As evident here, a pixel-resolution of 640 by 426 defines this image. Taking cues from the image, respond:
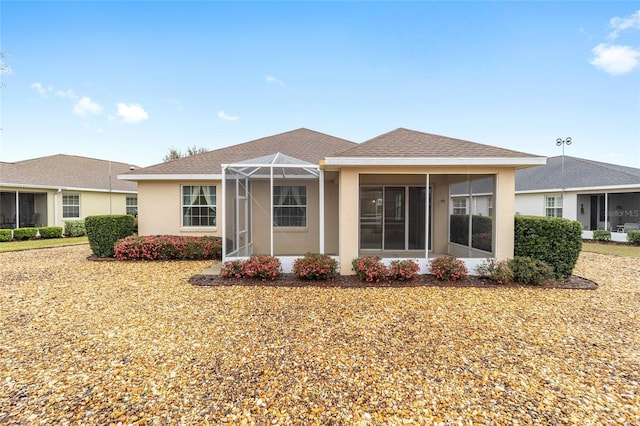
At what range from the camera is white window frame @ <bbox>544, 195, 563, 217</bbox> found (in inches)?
648

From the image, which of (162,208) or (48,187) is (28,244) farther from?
(162,208)

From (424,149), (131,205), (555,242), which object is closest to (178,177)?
(424,149)

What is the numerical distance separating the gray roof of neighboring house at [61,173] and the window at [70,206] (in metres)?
0.72

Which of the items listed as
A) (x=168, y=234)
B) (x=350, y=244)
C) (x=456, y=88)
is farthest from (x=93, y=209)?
(x=456, y=88)

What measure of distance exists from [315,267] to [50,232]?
1656 cm

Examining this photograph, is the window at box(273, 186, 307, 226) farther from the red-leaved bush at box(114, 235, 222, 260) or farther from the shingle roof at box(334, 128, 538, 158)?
the shingle roof at box(334, 128, 538, 158)

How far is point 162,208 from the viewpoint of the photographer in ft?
37.2

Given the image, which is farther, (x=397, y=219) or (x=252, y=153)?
(x=252, y=153)

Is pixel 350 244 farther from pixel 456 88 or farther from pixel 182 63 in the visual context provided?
pixel 182 63

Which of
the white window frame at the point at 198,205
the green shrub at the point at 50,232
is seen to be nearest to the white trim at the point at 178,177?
the white window frame at the point at 198,205

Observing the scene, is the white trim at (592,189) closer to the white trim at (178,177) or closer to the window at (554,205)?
the window at (554,205)

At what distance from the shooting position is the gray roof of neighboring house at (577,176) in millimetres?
14758

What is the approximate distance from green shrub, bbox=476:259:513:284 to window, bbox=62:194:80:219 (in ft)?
68.9

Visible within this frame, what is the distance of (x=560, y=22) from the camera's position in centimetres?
1079
